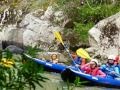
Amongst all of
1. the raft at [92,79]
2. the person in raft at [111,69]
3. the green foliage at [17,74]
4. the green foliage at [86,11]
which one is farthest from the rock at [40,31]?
the green foliage at [17,74]

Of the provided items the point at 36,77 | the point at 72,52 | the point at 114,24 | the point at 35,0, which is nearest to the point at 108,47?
the point at 114,24

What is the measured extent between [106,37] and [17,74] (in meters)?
10.8

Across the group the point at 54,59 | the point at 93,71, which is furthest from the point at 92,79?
the point at 54,59

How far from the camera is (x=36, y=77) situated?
211cm

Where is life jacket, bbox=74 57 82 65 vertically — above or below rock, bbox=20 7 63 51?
below

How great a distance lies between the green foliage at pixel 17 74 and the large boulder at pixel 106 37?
33.9ft

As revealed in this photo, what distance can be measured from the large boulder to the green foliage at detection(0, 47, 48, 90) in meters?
10.3

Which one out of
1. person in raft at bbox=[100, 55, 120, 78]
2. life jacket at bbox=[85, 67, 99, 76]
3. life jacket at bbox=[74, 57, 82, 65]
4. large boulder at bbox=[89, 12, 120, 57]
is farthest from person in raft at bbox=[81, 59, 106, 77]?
large boulder at bbox=[89, 12, 120, 57]

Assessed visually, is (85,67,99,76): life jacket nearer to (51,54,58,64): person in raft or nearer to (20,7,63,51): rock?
(51,54,58,64): person in raft

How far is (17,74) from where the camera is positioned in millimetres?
2139

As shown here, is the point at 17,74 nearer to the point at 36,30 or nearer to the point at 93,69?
the point at 93,69

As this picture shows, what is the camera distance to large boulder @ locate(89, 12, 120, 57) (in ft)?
41.1

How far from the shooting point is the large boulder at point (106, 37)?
12.5 meters

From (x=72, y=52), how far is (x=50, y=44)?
3.70 feet
